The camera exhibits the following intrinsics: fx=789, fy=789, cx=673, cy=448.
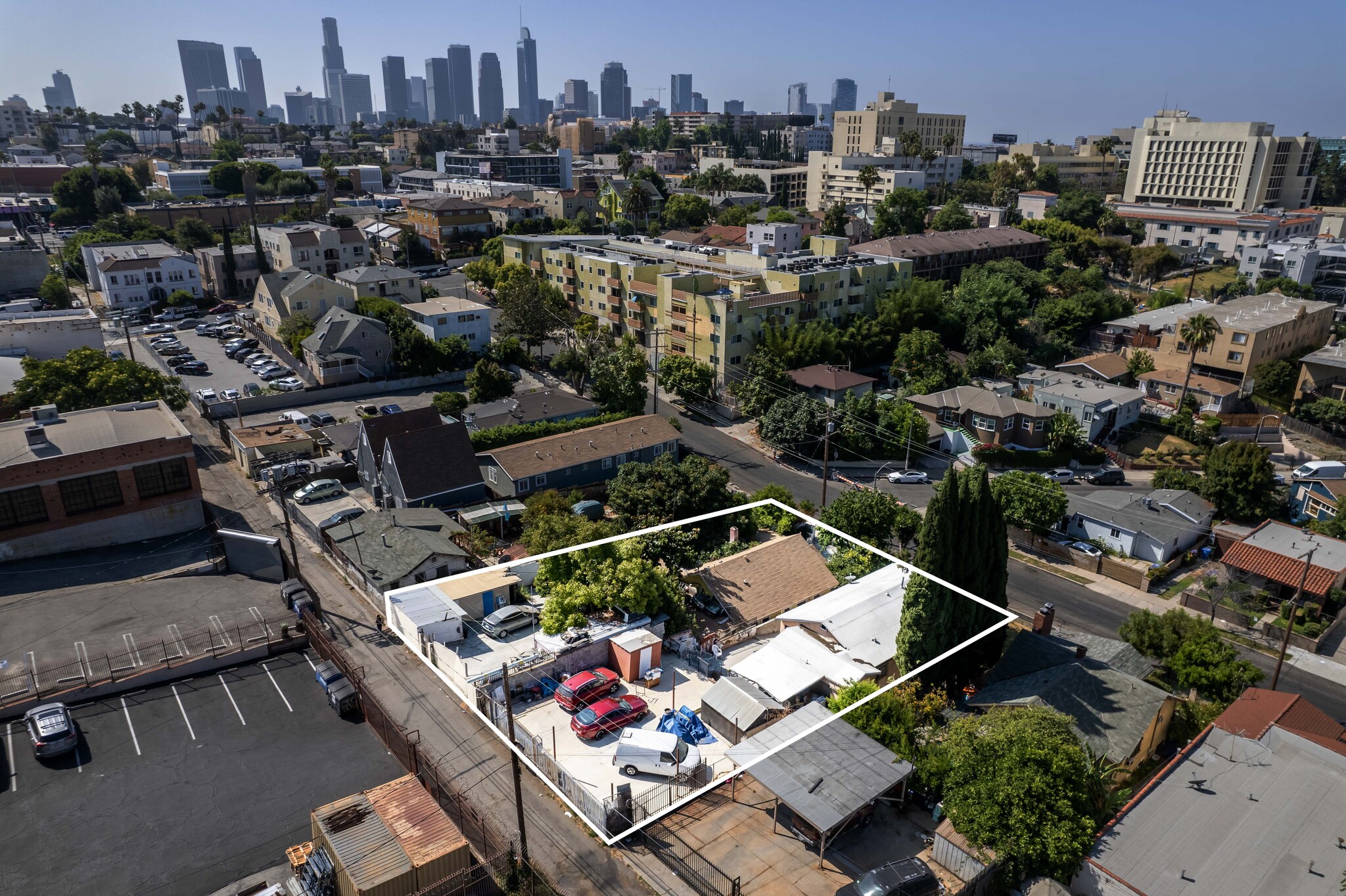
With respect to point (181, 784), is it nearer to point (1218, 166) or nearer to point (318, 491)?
point (318, 491)

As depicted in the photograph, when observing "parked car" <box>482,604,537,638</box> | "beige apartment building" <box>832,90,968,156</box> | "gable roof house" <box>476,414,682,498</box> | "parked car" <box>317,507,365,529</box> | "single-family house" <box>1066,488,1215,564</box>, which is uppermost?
"beige apartment building" <box>832,90,968,156</box>

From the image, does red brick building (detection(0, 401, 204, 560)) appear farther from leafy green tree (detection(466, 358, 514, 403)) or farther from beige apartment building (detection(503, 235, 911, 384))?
beige apartment building (detection(503, 235, 911, 384))

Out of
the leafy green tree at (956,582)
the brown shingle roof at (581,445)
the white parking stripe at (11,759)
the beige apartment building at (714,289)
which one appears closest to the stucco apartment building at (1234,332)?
the beige apartment building at (714,289)

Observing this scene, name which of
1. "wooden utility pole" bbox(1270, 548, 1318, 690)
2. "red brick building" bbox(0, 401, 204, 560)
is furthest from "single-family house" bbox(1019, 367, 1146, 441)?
"red brick building" bbox(0, 401, 204, 560)

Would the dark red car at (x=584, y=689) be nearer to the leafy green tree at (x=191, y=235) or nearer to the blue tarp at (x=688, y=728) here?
the blue tarp at (x=688, y=728)

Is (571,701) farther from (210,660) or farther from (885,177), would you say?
(885,177)

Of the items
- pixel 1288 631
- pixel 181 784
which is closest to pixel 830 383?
pixel 1288 631

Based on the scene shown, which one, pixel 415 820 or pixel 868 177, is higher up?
pixel 868 177
